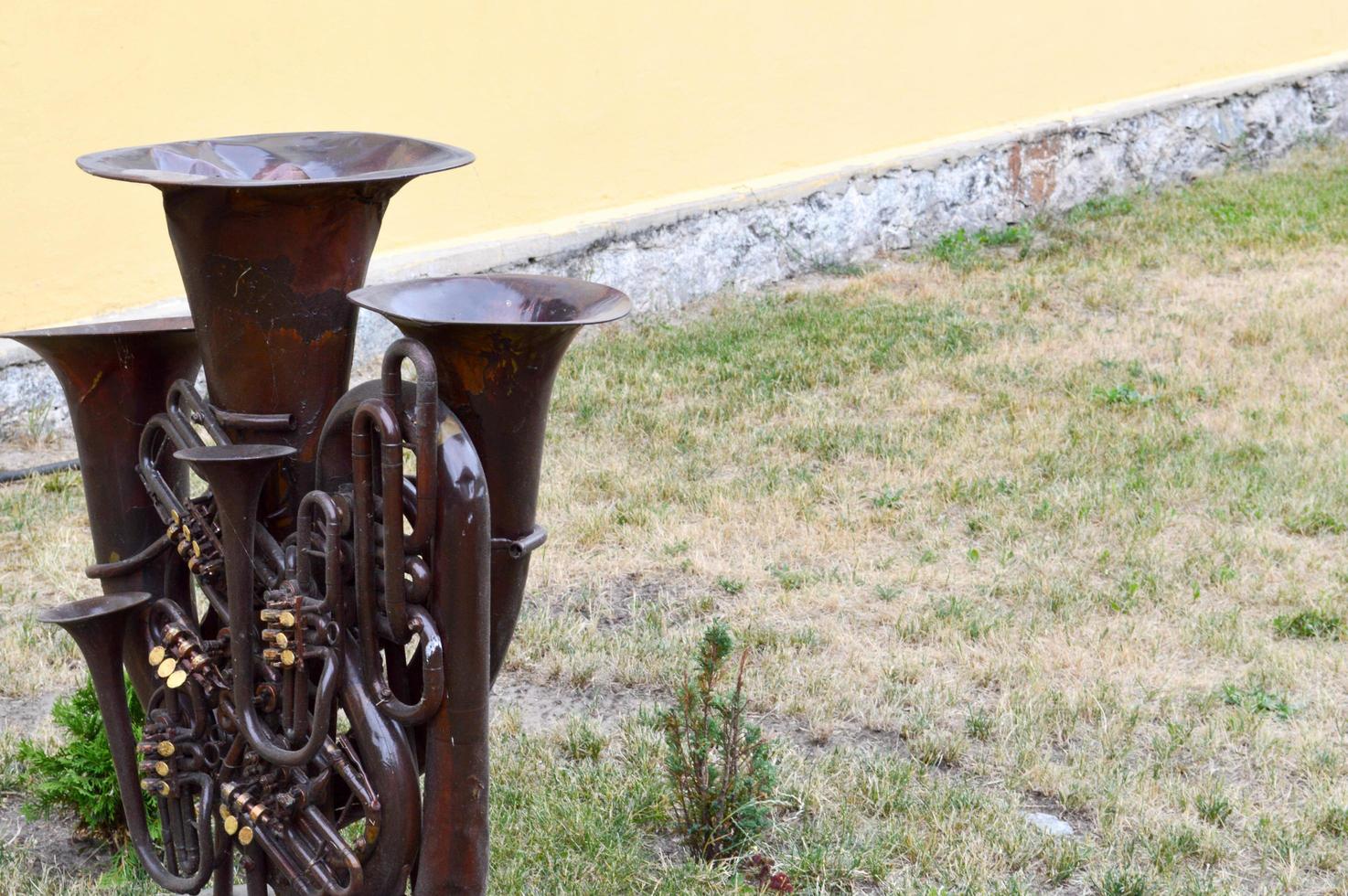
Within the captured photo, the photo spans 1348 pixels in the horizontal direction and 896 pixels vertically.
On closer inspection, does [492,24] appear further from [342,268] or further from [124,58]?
[342,268]

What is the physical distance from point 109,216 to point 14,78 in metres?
0.60

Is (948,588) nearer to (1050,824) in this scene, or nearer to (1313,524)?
(1050,824)

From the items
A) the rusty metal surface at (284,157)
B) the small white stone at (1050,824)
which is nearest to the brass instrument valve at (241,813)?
the rusty metal surface at (284,157)

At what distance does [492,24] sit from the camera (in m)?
6.28

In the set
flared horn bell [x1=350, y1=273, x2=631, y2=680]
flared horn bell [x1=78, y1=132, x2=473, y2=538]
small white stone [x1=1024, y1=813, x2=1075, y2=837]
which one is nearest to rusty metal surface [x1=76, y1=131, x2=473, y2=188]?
flared horn bell [x1=78, y1=132, x2=473, y2=538]

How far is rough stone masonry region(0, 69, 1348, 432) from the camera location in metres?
6.94

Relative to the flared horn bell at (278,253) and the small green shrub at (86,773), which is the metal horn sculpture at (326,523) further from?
the small green shrub at (86,773)

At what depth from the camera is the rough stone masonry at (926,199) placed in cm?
694

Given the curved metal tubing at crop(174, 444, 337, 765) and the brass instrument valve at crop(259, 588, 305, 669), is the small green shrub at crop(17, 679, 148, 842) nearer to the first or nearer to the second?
the curved metal tubing at crop(174, 444, 337, 765)

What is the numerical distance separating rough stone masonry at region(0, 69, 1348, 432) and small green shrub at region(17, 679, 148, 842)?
8.74 ft

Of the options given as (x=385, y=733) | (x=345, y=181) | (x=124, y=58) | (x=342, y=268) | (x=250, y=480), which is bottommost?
(x=385, y=733)

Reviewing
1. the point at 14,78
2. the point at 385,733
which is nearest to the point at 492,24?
the point at 14,78

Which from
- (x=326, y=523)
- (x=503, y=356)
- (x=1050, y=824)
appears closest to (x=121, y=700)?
(x=326, y=523)

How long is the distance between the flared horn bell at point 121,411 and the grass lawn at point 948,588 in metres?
0.85
